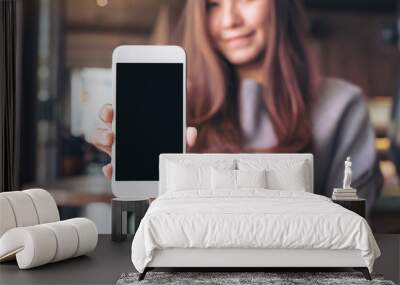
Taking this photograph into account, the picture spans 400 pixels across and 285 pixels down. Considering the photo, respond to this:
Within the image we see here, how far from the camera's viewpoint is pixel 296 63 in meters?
7.21

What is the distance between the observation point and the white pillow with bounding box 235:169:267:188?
6.23 metres

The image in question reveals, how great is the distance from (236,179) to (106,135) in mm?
1723

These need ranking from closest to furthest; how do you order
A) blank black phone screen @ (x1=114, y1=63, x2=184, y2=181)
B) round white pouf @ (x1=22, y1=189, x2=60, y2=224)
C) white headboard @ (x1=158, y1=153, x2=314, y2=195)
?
round white pouf @ (x1=22, y1=189, x2=60, y2=224), white headboard @ (x1=158, y1=153, x2=314, y2=195), blank black phone screen @ (x1=114, y1=63, x2=184, y2=181)

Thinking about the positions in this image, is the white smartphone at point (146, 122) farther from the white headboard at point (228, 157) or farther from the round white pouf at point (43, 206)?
the round white pouf at point (43, 206)

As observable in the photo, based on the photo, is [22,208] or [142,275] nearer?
[142,275]

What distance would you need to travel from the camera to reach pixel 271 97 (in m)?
7.21

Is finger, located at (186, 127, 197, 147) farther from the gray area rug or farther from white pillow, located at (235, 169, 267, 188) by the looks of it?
the gray area rug

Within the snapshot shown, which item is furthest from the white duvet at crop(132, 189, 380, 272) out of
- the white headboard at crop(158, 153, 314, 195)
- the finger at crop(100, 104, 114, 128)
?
the finger at crop(100, 104, 114, 128)

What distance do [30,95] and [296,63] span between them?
3054 mm

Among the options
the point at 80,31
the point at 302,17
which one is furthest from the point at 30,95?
the point at 302,17

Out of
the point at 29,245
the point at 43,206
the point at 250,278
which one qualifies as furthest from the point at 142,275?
the point at 43,206

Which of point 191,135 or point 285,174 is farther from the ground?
point 191,135

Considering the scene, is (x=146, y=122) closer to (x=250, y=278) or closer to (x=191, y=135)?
(x=191, y=135)

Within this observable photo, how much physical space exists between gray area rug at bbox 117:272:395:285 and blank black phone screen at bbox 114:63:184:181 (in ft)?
6.92
